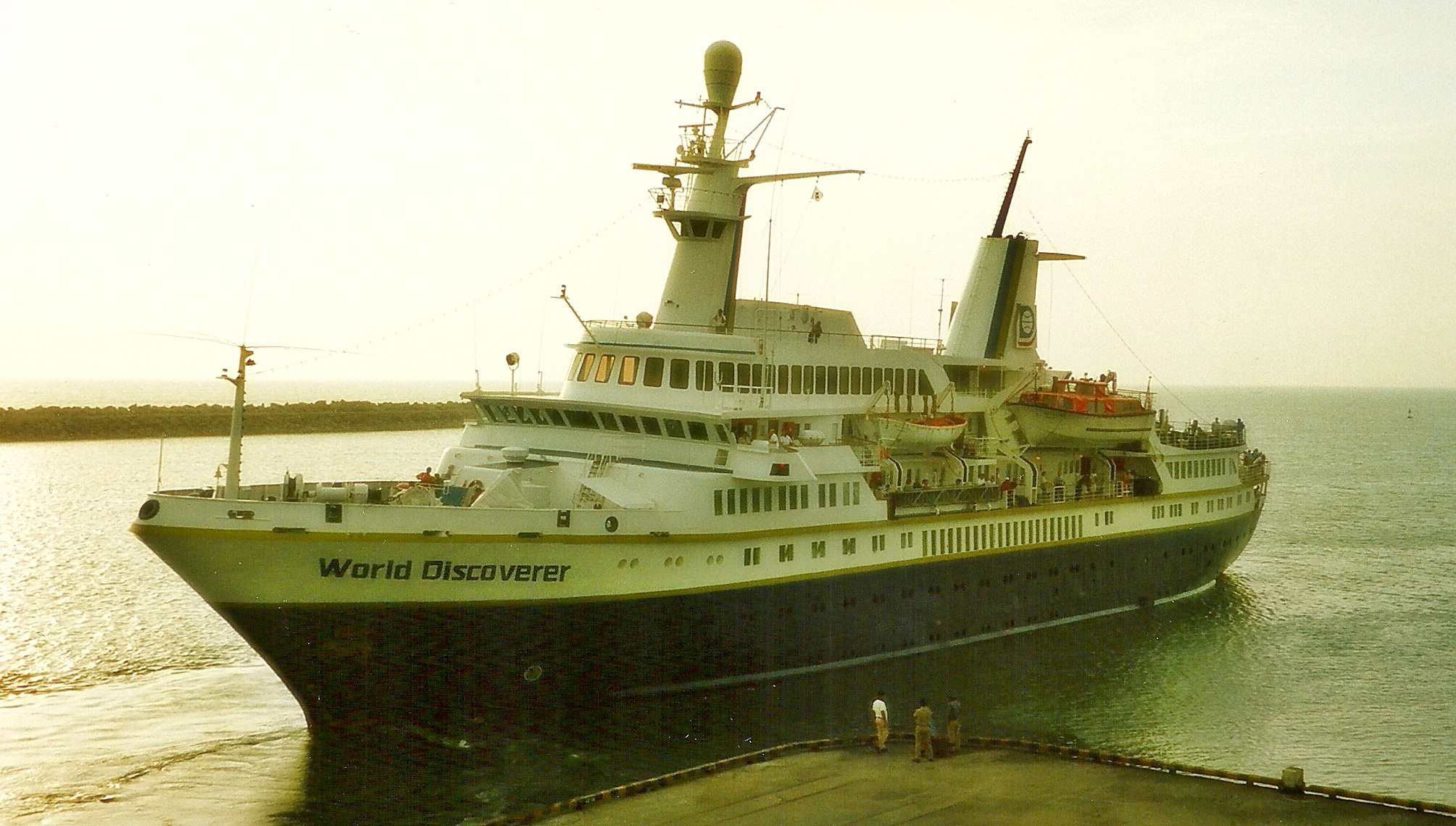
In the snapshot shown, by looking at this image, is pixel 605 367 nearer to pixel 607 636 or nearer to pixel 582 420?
pixel 582 420

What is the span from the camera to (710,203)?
93.7 feet

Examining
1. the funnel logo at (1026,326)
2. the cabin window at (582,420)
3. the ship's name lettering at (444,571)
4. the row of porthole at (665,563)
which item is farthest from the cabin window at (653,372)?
the funnel logo at (1026,326)

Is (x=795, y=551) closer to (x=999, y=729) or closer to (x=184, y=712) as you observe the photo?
(x=999, y=729)

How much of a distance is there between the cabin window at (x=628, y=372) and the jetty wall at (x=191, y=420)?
269 feet

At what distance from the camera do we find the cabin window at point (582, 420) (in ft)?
87.5

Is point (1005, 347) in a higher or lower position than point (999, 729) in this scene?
higher

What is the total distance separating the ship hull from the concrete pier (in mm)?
5040

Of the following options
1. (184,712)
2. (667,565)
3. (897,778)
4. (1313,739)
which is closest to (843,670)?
(667,565)

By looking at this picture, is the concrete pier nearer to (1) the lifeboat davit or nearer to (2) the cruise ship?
(2) the cruise ship

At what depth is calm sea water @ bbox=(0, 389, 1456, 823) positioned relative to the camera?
2073 centimetres

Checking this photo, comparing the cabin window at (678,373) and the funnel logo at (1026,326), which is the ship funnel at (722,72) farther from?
the funnel logo at (1026,326)

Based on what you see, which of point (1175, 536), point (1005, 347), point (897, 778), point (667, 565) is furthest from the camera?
point (1175, 536)

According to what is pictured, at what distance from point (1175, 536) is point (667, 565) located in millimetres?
22305

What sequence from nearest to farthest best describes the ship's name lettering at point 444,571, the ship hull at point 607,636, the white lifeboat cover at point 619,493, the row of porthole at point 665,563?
the ship's name lettering at point 444,571 < the ship hull at point 607,636 < the row of porthole at point 665,563 < the white lifeboat cover at point 619,493
